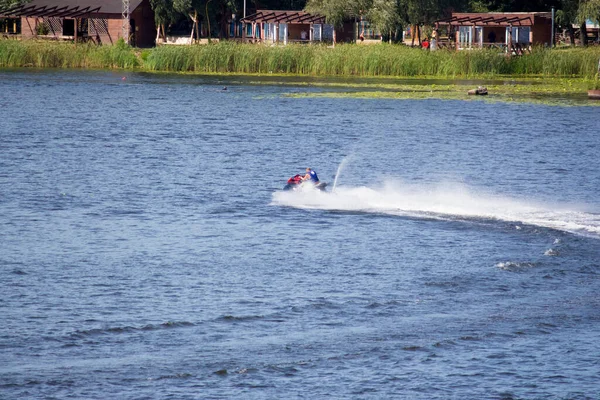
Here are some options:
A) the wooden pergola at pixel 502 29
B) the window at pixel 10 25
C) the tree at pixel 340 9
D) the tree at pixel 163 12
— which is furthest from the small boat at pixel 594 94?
the window at pixel 10 25

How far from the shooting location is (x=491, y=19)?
333 ft

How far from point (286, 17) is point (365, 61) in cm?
2791

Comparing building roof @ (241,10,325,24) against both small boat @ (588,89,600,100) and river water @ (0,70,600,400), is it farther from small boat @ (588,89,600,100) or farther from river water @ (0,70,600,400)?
river water @ (0,70,600,400)

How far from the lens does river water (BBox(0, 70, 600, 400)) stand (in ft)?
51.2

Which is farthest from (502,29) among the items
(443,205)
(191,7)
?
(443,205)

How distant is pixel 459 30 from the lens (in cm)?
10569

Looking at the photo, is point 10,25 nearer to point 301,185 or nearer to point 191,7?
point 191,7

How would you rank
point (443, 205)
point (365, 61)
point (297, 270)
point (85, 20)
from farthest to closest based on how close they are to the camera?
point (85, 20) → point (365, 61) → point (443, 205) → point (297, 270)

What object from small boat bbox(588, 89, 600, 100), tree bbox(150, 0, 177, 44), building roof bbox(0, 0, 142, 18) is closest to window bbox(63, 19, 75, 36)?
building roof bbox(0, 0, 142, 18)

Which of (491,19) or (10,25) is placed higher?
(10,25)

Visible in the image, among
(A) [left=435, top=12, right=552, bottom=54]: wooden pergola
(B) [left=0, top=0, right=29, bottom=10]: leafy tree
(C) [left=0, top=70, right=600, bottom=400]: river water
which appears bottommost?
(C) [left=0, top=70, right=600, bottom=400]: river water

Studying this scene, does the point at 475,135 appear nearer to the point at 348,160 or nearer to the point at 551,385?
the point at 348,160

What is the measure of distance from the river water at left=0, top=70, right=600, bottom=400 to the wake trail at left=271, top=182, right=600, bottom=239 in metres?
0.10

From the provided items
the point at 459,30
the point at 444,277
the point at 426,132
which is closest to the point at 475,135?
the point at 426,132
